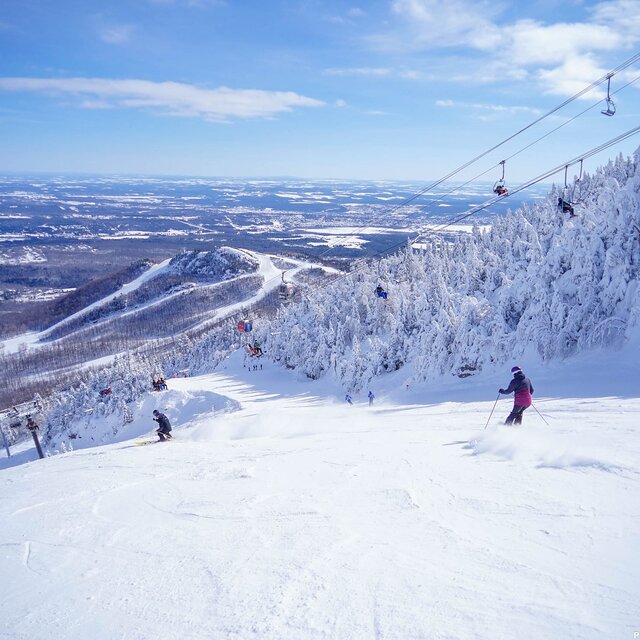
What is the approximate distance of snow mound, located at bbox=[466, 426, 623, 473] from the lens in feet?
22.3

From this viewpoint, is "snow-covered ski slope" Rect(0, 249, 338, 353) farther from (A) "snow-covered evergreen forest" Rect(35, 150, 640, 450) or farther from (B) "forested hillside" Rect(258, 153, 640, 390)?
(B) "forested hillside" Rect(258, 153, 640, 390)

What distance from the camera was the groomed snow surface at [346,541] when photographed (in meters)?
4.00

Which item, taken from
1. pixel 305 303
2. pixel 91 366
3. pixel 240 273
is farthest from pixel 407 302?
pixel 240 273

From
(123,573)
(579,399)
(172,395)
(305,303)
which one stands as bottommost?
(172,395)

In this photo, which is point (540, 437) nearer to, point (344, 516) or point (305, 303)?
point (344, 516)

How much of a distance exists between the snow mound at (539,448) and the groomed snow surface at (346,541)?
5cm

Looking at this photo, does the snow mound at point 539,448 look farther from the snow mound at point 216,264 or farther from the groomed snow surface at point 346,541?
the snow mound at point 216,264

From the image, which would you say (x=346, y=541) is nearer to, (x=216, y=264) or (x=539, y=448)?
(x=539, y=448)

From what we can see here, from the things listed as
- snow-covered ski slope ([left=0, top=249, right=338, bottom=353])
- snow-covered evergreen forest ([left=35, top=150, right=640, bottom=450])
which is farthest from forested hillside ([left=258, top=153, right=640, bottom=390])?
snow-covered ski slope ([left=0, top=249, right=338, bottom=353])

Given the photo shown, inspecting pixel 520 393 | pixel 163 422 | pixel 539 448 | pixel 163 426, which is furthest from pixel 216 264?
pixel 539 448

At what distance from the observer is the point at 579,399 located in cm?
1334

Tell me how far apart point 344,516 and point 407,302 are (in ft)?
98.1

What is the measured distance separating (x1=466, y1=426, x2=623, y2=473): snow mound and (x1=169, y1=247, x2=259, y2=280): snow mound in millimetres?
146977

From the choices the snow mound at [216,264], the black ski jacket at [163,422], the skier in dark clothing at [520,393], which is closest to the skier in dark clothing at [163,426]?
the black ski jacket at [163,422]
